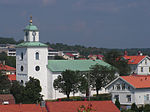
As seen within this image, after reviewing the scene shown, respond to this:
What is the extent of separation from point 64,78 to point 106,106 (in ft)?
78.8

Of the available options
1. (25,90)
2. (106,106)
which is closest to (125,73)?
(25,90)

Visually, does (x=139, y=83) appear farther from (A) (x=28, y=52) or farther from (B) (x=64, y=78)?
(A) (x=28, y=52)

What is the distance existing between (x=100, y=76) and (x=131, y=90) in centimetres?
1119

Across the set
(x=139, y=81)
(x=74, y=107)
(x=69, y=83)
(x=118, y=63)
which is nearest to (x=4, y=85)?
(x=69, y=83)

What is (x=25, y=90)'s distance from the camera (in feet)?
199

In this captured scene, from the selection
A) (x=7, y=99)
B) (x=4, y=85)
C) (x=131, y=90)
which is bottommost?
(x=7, y=99)

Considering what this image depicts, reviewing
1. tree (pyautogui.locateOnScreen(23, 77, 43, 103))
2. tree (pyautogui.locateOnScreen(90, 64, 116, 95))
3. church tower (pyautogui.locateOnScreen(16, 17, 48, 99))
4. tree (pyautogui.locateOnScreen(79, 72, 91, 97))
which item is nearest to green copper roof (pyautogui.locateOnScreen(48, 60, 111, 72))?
church tower (pyautogui.locateOnScreen(16, 17, 48, 99))

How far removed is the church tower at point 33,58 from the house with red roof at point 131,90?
15.2m

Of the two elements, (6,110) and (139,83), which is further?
(139,83)

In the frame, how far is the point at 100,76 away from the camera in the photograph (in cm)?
6938

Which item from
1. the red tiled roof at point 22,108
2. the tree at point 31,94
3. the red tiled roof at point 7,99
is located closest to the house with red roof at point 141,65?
the tree at point 31,94

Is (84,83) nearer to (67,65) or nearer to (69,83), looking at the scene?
(69,83)

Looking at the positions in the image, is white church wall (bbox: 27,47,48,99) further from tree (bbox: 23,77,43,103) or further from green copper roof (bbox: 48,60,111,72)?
tree (bbox: 23,77,43,103)

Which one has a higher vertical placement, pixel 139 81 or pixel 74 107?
pixel 139 81
